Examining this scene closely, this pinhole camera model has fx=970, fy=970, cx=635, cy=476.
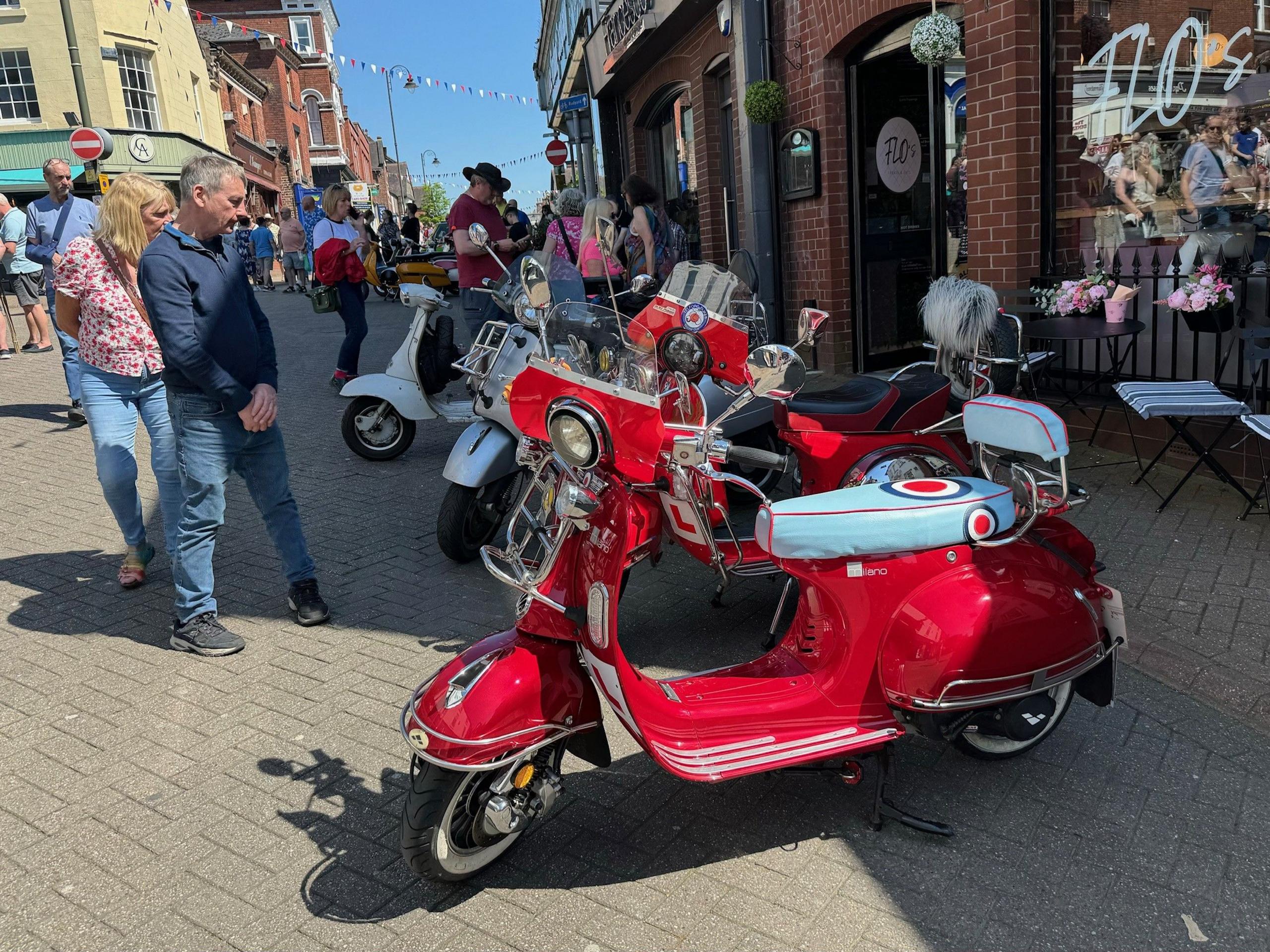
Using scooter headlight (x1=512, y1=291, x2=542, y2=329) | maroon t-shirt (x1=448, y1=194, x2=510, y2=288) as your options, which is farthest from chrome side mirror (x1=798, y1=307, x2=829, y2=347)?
maroon t-shirt (x1=448, y1=194, x2=510, y2=288)

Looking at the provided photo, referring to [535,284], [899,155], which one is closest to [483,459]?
[535,284]

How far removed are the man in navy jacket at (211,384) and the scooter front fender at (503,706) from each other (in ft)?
6.44

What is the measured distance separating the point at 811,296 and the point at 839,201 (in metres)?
1.00

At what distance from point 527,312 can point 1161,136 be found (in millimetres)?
5023

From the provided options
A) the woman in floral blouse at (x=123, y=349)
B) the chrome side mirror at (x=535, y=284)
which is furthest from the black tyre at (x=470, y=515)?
the chrome side mirror at (x=535, y=284)

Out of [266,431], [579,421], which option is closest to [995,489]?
[579,421]

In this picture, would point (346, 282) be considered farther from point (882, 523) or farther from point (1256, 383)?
point (882, 523)

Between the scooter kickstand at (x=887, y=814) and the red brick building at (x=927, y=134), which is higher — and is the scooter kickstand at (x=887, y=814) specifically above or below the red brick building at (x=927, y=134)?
below

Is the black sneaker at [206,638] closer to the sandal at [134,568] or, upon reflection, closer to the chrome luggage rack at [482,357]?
the sandal at [134,568]

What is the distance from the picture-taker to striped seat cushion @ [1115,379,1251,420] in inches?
185

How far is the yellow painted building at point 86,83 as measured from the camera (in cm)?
2756

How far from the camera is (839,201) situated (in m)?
9.18

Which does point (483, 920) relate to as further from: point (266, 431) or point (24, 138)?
point (24, 138)

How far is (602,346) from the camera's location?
3023 mm
